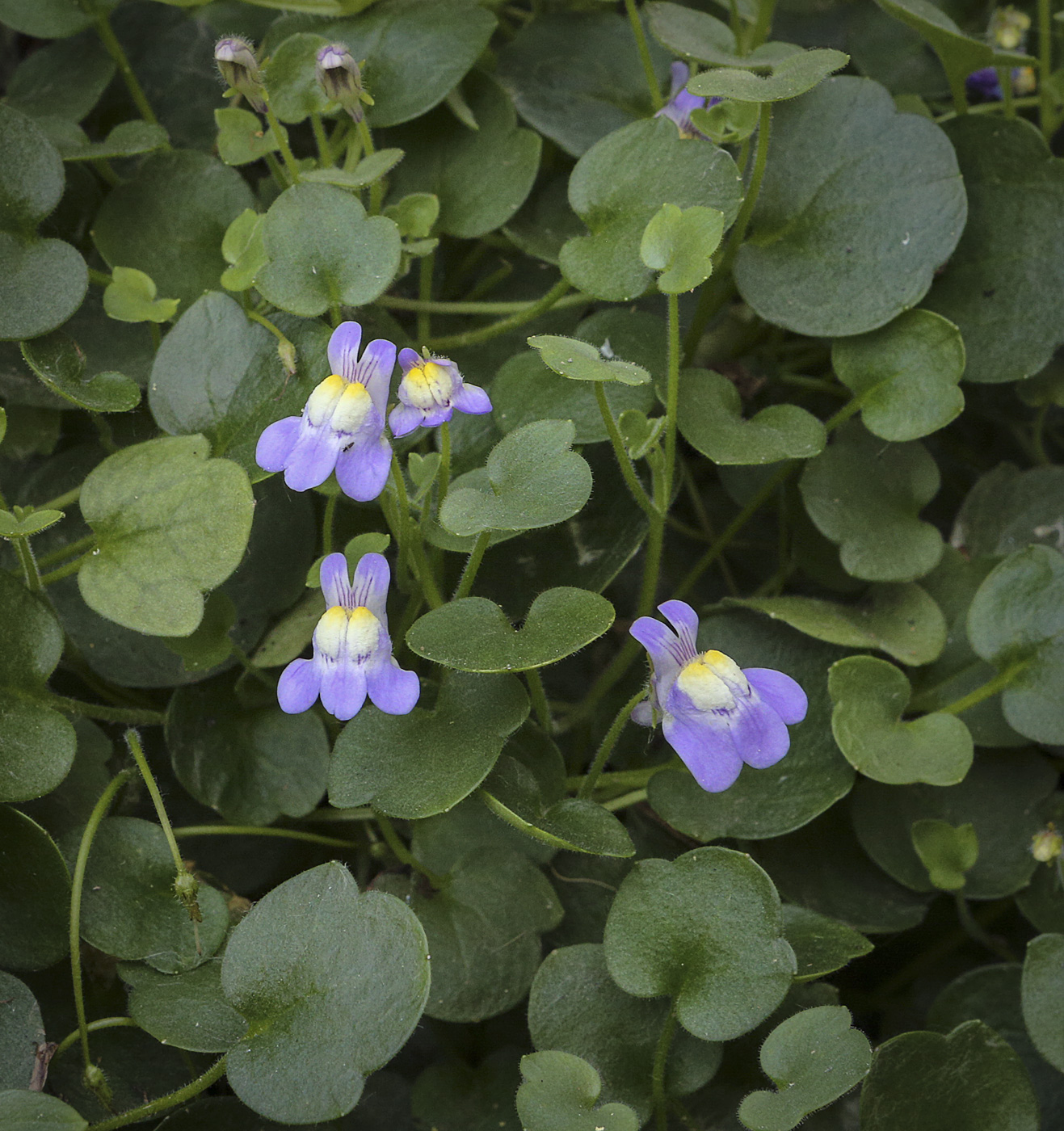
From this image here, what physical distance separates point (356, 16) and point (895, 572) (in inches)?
30.9

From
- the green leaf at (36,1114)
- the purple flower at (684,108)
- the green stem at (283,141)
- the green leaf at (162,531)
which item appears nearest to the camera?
the green leaf at (36,1114)

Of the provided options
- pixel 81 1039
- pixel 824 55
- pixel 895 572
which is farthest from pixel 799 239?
pixel 81 1039

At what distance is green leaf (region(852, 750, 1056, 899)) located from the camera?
3.06ft

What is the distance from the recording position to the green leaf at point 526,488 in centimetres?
65

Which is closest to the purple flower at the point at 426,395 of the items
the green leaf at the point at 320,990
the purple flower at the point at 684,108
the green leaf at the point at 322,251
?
the green leaf at the point at 322,251

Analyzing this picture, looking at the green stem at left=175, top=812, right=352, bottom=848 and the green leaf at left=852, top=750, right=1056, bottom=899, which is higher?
the green stem at left=175, top=812, right=352, bottom=848

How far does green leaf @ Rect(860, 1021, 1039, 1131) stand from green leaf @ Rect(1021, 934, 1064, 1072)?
0.10 ft

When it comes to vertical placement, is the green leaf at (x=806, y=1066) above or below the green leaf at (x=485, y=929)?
above

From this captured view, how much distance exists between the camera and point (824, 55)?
813 mm

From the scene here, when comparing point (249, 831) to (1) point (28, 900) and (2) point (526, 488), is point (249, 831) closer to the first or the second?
(1) point (28, 900)

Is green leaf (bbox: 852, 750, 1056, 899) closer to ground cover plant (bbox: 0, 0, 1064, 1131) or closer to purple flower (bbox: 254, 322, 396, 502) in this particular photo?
ground cover plant (bbox: 0, 0, 1064, 1131)

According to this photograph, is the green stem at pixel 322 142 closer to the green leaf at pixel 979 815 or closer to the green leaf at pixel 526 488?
the green leaf at pixel 526 488

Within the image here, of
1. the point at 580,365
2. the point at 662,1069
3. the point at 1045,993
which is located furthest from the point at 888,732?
the point at 580,365

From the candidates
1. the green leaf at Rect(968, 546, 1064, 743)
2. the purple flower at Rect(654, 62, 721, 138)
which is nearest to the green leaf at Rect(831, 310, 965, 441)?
the green leaf at Rect(968, 546, 1064, 743)
